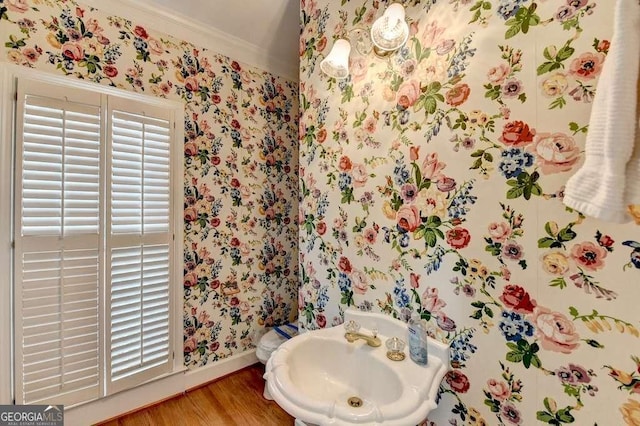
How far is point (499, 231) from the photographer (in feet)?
2.81

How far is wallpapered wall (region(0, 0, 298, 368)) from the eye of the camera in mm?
1423

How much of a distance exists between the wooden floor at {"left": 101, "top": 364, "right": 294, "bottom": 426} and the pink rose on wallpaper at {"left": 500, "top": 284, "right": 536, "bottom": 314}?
55.3 inches

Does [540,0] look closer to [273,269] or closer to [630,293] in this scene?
[630,293]

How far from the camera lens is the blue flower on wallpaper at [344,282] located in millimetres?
1303

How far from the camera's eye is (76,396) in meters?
1.41

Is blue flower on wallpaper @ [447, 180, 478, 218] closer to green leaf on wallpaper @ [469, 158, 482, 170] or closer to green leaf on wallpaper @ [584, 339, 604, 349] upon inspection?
green leaf on wallpaper @ [469, 158, 482, 170]

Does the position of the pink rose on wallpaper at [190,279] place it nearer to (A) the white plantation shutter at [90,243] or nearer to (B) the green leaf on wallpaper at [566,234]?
(A) the white plantation shutter at [90,243]

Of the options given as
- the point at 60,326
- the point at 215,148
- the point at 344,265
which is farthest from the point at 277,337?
the point at 215,148

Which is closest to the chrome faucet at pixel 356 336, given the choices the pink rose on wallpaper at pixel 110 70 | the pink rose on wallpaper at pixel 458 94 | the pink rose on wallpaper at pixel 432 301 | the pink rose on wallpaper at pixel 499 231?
the pink rose on wallpaper at pixel 432 301

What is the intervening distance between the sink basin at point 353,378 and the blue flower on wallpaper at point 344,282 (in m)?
0.11

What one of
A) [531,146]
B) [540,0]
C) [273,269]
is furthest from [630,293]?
[273,269]

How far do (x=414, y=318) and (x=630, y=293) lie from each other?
1.91ft

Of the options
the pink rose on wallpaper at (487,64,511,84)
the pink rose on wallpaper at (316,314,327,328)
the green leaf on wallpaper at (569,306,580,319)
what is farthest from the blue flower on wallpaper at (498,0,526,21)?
the pink rose on wallpaper at (316,314,327,328)

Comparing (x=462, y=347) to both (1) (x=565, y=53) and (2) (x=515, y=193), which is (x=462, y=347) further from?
(1) (x=565, y=53)
